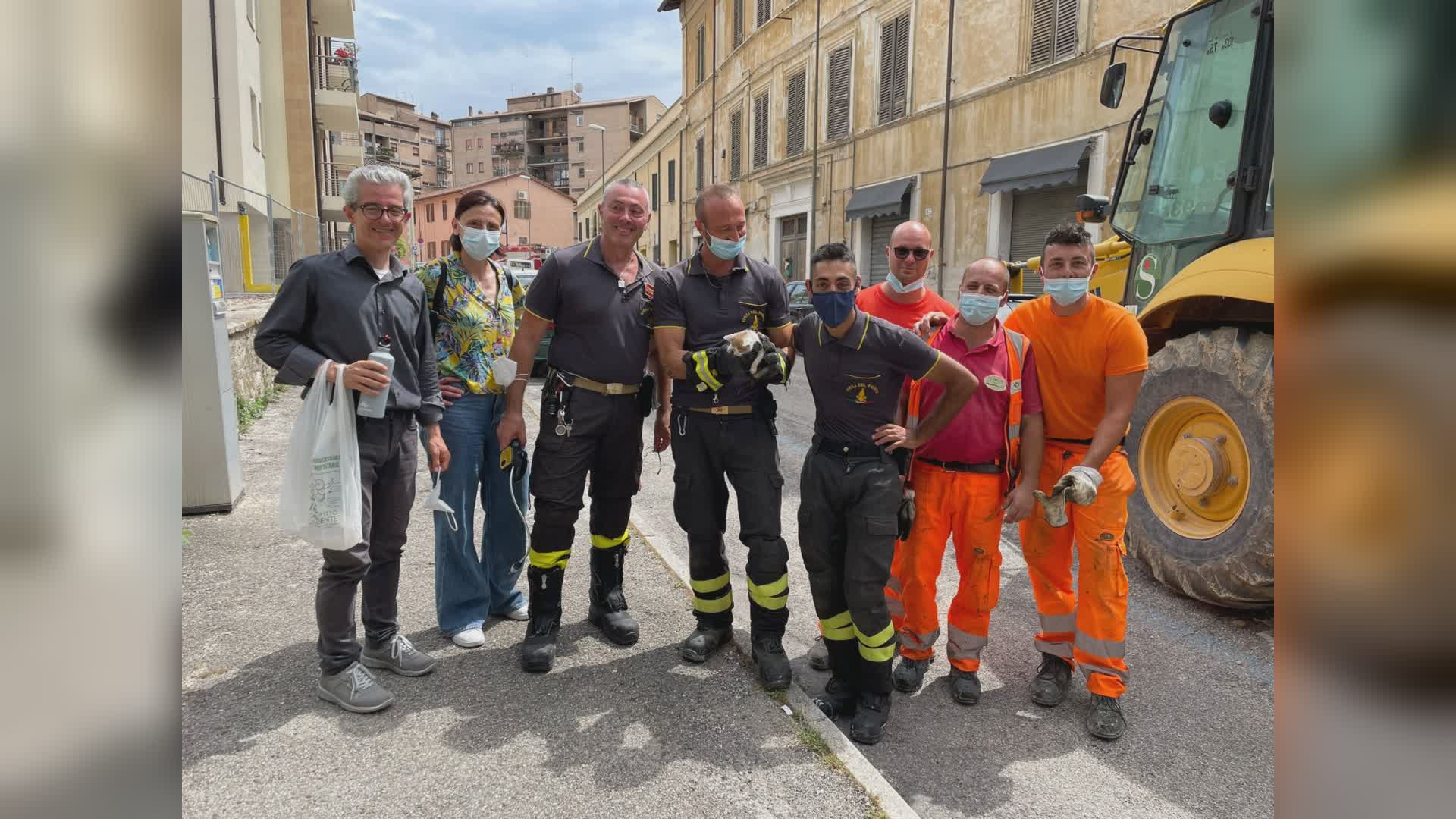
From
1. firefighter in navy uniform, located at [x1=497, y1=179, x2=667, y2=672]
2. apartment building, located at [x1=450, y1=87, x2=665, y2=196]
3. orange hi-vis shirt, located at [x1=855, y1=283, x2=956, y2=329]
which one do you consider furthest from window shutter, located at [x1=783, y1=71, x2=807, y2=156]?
apartment building, located at [x1=450, y1=87, x2=665, y2=196]

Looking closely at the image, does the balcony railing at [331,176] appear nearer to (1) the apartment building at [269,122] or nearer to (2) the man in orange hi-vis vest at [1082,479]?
(1) the apartment building at [269,122]

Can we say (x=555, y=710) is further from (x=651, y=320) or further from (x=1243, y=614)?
(x=1243, y=614)

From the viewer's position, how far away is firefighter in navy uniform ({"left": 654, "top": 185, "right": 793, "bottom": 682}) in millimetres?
3621

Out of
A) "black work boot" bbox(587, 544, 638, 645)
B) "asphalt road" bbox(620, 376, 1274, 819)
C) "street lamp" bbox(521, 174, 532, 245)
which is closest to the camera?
"asphalt road" bbox(620, 376, 1274, 819)

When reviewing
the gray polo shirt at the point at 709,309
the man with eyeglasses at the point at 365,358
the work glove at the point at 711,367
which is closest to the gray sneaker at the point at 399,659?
the man with eyeglasses at the point at 365,358

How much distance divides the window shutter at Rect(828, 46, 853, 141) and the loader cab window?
17.3 meters

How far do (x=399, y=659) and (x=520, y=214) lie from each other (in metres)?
67.2

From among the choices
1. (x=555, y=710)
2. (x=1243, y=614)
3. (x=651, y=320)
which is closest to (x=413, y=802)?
(x=555, y=710)

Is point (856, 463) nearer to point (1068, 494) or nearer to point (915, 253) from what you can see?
point (1068, 494)

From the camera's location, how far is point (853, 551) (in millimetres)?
3305

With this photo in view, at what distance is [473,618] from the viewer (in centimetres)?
400

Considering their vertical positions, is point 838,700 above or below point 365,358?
below

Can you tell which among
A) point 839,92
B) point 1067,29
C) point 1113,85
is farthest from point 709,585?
point 839,92

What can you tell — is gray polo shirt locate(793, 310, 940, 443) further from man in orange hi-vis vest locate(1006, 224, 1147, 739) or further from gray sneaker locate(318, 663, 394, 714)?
gray sneaker locate(318, 663, 394, 714)
